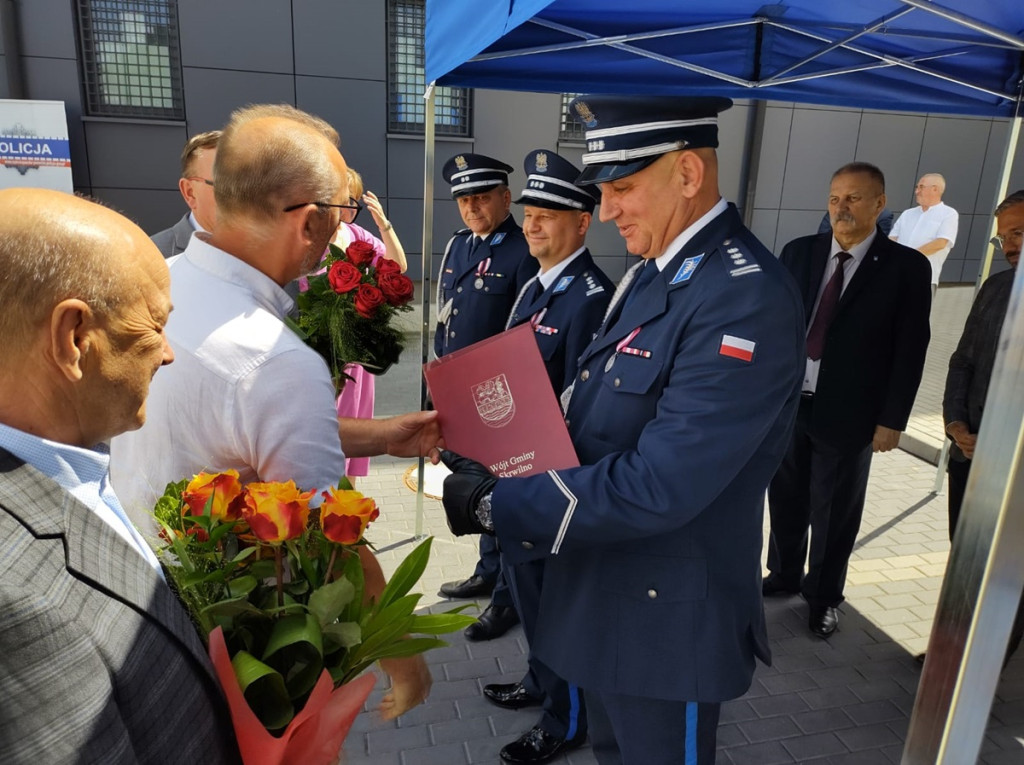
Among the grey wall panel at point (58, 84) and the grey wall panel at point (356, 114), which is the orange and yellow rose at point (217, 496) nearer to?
the grey wall panel at point (356, 114)

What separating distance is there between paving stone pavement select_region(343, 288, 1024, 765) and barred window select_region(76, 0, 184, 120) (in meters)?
6.43

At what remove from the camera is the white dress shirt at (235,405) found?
4.91 feet

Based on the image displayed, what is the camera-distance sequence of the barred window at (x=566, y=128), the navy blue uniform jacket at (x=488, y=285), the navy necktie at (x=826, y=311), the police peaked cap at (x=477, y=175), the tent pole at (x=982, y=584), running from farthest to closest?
the barred window at (x=566, y=128)
the police peaked cap at (x=477, y=175)
the navy blue uniform jacket at (x=488, y=285)
the navy necktie at (x=826, y=311)
the tent pole at (x=982, y=584)

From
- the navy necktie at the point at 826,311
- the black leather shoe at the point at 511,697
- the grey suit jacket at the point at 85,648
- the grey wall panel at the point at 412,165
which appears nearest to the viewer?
the grey suit jacket at the point at 85,648

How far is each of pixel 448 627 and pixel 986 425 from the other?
2.92 feet

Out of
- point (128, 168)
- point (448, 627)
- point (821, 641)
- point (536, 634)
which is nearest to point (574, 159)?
point (128, 168)

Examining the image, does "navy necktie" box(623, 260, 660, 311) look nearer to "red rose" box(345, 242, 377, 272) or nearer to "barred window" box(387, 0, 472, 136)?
"red rose" box(345, 242, 377, 272)

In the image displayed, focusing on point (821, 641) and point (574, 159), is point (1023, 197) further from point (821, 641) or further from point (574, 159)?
point (574, 159)

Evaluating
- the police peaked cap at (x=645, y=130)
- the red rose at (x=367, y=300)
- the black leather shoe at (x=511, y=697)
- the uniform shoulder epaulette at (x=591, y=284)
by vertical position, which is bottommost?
the black leather shoe at (x=511, y=697)

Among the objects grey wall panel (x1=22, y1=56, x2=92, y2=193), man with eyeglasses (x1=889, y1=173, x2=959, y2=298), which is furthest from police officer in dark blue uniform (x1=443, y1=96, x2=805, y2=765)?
grey wall panel (x1=22, y1=56, x2=92, y2=193)

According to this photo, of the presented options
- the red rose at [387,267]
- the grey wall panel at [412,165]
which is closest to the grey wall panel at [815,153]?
the grey wall panel at [412,165]

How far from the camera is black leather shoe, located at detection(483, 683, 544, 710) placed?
3055 mm

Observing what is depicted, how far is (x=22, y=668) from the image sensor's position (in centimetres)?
76

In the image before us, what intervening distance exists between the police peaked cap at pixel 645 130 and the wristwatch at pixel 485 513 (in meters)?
0.89
